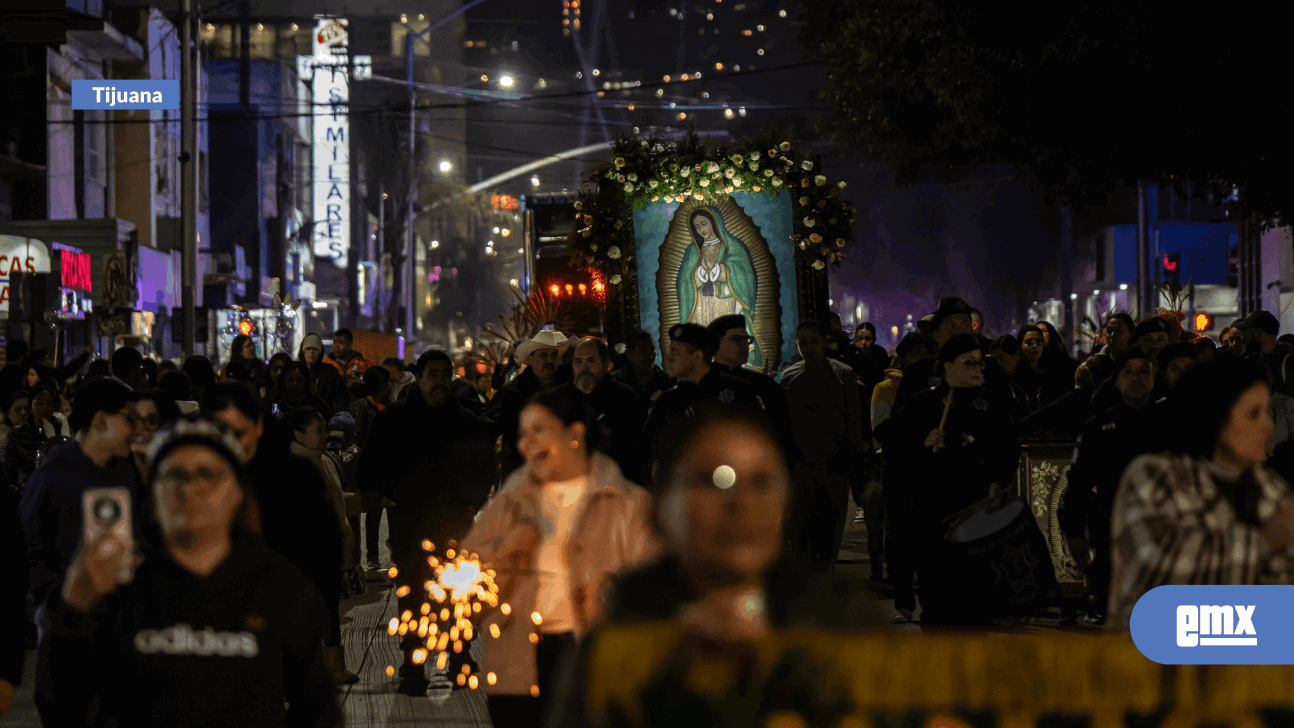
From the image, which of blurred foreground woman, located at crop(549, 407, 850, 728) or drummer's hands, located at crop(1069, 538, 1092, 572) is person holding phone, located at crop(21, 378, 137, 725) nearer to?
blurred foreground woman, located at crop(549, 407, 850, 728)

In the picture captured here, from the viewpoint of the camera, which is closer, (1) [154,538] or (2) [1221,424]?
(2) [1221,424]

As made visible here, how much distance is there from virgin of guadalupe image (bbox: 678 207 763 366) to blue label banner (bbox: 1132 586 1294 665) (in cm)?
1102

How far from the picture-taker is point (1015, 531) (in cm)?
628

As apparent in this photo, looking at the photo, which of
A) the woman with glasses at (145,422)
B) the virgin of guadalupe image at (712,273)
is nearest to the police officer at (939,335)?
the woman with glasses at (145,422)

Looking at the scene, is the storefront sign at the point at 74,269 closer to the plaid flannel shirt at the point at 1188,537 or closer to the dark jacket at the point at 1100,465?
the dark jacket at the point at 1100,465

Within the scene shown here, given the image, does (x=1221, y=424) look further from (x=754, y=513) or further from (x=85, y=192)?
(x=85, y=192)

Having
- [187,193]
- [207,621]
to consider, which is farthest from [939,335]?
[187,193]

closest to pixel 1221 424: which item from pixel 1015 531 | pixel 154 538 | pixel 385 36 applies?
pixel 1015 531

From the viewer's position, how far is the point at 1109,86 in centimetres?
1585

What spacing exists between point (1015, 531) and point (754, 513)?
3808mm

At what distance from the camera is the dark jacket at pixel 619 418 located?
8461mm

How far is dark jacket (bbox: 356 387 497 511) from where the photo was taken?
7.72 m

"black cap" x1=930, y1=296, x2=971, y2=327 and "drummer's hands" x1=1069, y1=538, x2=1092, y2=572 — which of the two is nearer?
"drummer's hands" x1=1069, y1=538, x2=1092, y2=572

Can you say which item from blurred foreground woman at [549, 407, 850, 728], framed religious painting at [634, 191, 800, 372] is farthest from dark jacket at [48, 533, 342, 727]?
framed religious painting at [634, 191, 800, 372]
